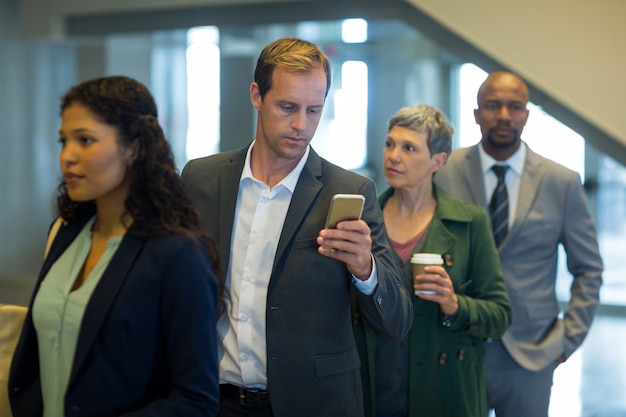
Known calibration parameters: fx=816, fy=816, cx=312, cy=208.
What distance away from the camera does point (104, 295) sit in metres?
1.73

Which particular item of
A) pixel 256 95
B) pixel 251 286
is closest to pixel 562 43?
pixel 256 95

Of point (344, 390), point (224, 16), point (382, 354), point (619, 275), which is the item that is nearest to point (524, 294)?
point (382, 354)

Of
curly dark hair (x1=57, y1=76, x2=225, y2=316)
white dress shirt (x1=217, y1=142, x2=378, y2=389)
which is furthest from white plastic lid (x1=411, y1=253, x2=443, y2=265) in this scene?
curly dark hair (x1=57, y1=76, x2=225, y2=316)

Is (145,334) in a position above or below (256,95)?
below

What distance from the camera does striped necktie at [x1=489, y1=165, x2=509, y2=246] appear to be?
3428 mm

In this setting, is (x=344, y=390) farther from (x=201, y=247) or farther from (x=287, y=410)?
(x=201, y=247)

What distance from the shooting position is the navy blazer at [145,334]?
5.65ft

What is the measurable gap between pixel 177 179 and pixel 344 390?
2.54 ft

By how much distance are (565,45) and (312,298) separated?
8.62 feet

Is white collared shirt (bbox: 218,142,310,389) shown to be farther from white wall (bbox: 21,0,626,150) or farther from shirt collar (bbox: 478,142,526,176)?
white wall (bbox: 21,0,626,150)

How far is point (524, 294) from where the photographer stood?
338 cm

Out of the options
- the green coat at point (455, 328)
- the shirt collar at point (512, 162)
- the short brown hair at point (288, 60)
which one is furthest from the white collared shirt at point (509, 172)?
the short brown hair at point (288, 60)

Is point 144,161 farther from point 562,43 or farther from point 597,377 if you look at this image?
point 597,377

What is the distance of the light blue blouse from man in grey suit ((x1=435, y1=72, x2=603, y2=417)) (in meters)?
2.02
